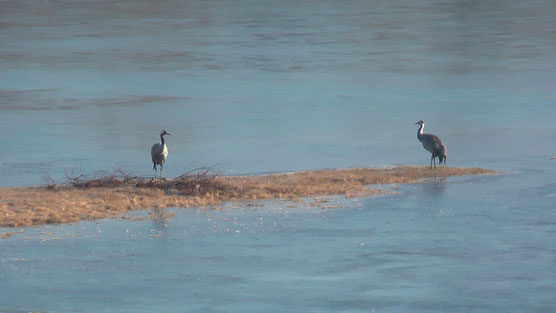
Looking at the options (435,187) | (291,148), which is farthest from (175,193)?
(291,148)

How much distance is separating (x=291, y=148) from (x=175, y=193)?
967cm

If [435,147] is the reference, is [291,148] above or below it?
below

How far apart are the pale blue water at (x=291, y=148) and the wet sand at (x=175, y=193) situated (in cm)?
87

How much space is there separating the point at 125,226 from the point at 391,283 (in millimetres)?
5752

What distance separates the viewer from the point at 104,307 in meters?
13.6

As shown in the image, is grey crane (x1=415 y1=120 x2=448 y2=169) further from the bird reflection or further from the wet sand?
the bird reflection

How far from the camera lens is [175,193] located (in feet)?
71.7

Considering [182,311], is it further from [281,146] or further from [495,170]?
[281,146]

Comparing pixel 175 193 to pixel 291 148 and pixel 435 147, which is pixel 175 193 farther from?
pixel 291 148

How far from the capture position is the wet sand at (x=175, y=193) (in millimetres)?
19656

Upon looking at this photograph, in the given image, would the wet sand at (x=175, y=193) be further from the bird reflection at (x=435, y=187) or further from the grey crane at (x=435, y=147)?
the grey crane at (x=435, y=147)

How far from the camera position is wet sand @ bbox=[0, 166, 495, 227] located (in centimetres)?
1966

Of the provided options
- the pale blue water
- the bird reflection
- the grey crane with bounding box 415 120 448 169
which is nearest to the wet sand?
the bird reflection

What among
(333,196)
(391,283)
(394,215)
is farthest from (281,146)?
(391,283)
